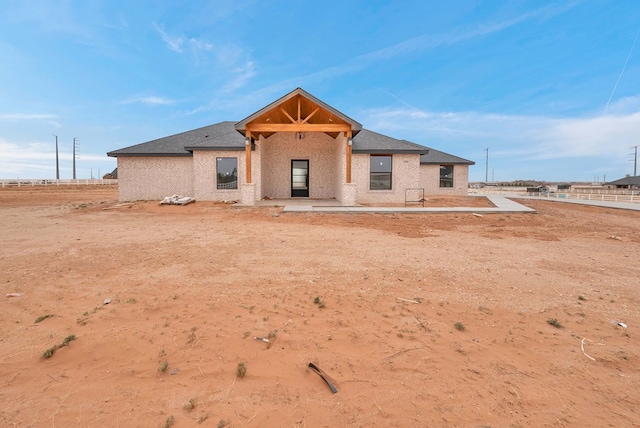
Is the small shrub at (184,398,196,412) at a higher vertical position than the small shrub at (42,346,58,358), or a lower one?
lower

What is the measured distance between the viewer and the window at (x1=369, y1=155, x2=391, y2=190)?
A: 57.3 ft

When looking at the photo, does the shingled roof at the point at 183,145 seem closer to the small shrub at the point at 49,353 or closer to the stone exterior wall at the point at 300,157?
the stone exterior wall at the point at 300,157

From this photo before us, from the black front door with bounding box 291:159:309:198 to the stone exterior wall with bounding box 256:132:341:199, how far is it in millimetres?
206

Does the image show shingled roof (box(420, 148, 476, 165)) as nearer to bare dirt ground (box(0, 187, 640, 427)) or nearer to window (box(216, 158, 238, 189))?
window (box(216, 158, 238, 189))

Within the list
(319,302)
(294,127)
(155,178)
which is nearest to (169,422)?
(319,302)

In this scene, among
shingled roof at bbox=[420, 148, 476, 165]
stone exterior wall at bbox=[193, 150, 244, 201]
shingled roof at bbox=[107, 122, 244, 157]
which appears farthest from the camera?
shingled roof at bbox=[420, 148, 476, 165]

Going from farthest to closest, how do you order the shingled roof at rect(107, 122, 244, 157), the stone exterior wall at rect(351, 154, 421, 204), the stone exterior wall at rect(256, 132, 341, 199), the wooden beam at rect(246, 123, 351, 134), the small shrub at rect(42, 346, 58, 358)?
the stone exterior wall at rect(256, 132, 341, 199) → the stone exterior wall at rect(351, 154, 421, 204) → the shingled roof at rect(107, 122, 244, 157) → the wooden beam at rect(246, 123, 351, 134) → the small shrub at rect(42, 346, 58, 358)

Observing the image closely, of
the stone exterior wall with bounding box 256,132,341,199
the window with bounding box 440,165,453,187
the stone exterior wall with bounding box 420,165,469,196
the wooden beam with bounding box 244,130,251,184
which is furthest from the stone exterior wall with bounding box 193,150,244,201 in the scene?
the window with bounding box 440,165,453,187

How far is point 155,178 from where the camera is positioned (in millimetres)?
17656

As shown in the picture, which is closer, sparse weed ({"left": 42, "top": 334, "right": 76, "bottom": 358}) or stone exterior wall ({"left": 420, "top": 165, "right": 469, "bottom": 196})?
sparse weed ({"left": 42, "top": 334, "right": 76, "bottom": 358})

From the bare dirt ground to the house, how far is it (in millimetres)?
9578

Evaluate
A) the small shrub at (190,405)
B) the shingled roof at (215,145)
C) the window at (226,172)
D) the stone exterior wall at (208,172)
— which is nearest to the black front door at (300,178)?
the stone exterior wall at (208,172)

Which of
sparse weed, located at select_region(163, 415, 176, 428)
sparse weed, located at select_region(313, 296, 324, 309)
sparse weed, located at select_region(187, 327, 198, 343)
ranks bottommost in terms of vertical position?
sparse weed, located at select_region(163, 415, 176, 428)

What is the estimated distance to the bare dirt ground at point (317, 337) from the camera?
224cm
